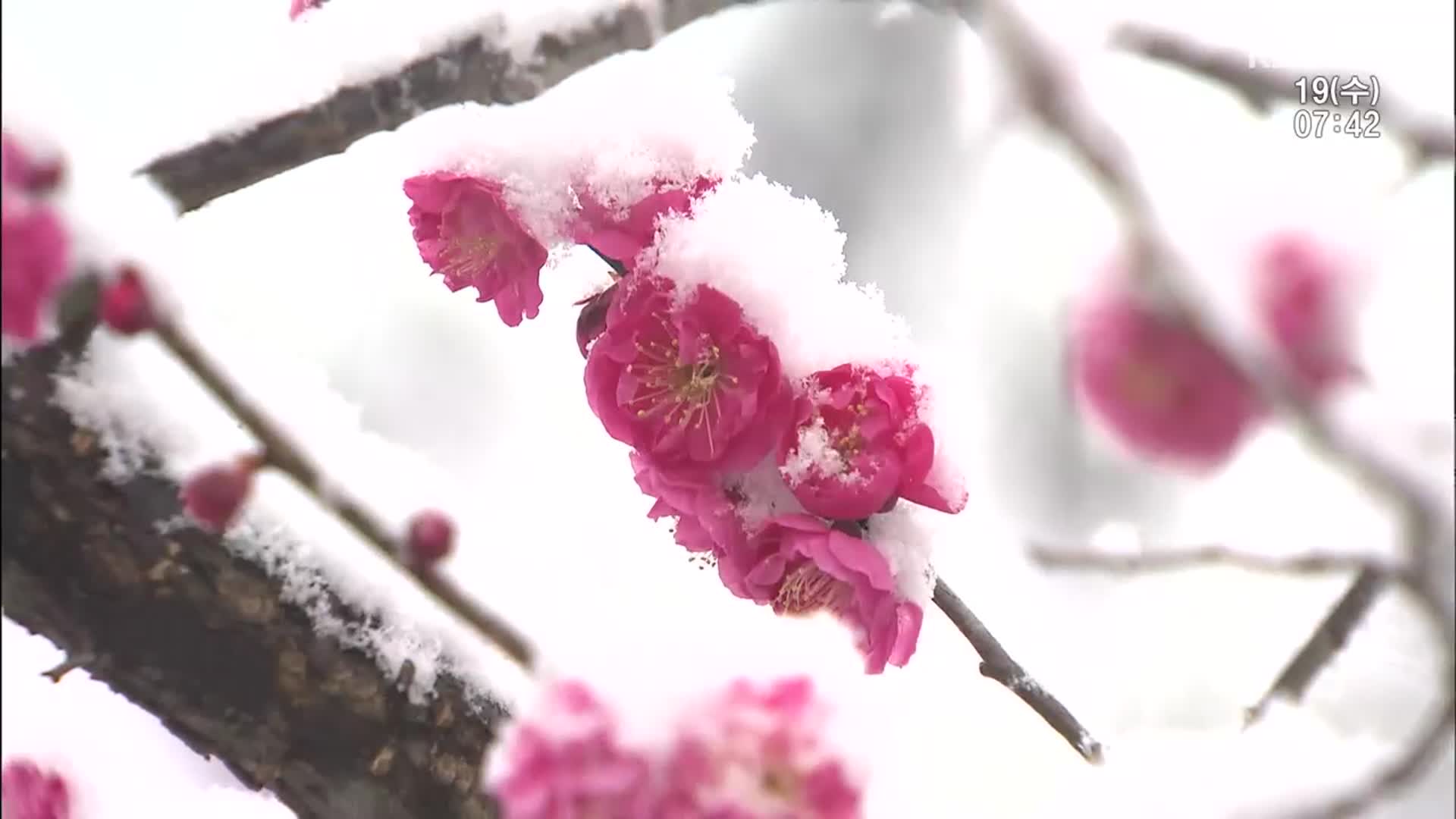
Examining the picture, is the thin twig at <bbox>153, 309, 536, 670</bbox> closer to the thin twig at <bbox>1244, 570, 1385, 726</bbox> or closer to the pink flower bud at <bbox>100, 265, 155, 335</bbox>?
the pink flower bud at <bbox>100, 265, 155, 335</bbox>

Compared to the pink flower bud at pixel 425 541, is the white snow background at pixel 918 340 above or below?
below

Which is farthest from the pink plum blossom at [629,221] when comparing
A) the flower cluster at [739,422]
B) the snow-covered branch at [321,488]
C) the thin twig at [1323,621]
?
the thin twig at [1323,621]

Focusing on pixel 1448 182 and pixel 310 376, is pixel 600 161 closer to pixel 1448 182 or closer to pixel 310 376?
pixel 310 376

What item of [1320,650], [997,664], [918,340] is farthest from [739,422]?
[918,340]

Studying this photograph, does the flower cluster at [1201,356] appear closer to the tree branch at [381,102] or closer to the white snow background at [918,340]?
the white snow background at [918,340]

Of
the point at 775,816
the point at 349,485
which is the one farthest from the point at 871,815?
the point at 349,485

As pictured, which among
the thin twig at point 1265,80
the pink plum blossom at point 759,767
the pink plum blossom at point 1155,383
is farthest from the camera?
the pink plum blossom at point 1155,383

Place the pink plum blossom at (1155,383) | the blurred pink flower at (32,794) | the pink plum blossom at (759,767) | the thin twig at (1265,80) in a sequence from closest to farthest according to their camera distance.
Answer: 1. the pink plum blossom at (759,767)
2. the blurred pink flower at (32,794)
3. the thin twig at (1265,80)
4. the pink plum blossom at (1155,383)

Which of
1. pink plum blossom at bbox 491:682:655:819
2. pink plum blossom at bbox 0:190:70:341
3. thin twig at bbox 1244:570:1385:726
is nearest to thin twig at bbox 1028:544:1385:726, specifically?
thin twig at bbox 1244:570:1385:726
